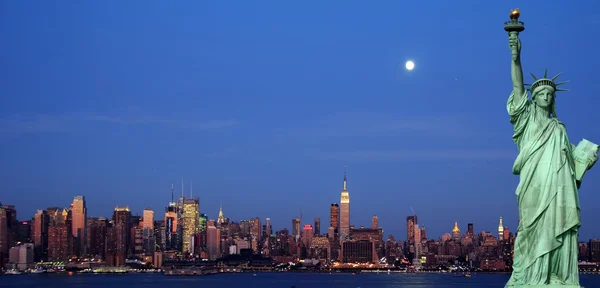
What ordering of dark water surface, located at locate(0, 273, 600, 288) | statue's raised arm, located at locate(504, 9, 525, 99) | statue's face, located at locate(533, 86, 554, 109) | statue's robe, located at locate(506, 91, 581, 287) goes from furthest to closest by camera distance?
dark water surface, located at locate(0, 273, 600, 288) → statue's raised arm, located at locate(504, 9, 525, 99) → statue's face, located at locate(533, 86, 554, 109) → statue's robe, located at locate(506, 91, 581, 287)

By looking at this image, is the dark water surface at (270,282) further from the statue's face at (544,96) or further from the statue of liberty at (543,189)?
the statue's face at (544,96)

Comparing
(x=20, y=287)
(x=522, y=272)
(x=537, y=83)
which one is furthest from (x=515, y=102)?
(x=20, y=287)

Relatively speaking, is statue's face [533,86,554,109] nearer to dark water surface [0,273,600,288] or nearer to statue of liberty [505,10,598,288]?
statue of liberty [505,10,598,288]

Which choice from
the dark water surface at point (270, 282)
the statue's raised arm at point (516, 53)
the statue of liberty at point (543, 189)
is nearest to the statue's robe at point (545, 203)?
the statue of liberty at point (543, 189)

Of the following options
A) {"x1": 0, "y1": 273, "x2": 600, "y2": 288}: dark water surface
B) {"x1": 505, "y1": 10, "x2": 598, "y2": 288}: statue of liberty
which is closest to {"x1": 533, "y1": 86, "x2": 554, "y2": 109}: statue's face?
{"x1": 505, "y1": 10, "x2": 598, "y2": 288}: statue of liberty

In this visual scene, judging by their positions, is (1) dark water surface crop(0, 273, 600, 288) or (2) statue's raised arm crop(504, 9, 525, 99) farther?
(1) dark water surface crop(0, 273, 600, 288)

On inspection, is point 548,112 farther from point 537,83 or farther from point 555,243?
point 555,243
